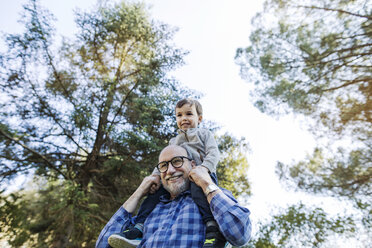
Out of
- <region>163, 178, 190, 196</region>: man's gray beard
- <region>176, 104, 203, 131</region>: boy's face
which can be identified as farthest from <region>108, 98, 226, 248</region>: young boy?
<region>163, 178, 190, 196</region>: man's gray beard

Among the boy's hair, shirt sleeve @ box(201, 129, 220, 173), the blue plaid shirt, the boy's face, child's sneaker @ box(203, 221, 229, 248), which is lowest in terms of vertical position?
child's sneaker @ box(203, 221, 229, 248)

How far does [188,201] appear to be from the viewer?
2.03 meters

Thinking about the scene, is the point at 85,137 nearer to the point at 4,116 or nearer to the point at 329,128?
the point at 4,116

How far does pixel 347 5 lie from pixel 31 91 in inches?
384

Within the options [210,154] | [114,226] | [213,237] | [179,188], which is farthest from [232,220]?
[114,226]

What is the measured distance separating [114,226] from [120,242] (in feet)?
0.96

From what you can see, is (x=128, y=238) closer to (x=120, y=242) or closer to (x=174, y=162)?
(x=120, y=242)

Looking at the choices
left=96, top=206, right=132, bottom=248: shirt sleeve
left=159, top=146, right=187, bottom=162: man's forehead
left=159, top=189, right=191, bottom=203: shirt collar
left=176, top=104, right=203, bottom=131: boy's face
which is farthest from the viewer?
left=176, top=104, right=203, bottom=131: boy's face

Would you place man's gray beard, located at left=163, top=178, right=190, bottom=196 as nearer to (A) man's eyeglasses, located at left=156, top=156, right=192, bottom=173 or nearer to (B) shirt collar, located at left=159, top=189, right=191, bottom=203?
(B) shirt collar, located at left=159, top=189, right=191, bottom=203

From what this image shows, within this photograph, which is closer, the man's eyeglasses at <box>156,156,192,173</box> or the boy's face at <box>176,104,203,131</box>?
the man's eyeglasses at <box>156,156,192,173</box>

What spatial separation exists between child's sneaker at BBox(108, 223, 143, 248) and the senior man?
0.19ft

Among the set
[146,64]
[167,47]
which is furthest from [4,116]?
[167,47]

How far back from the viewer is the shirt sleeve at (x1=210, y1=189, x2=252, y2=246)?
1.58 m

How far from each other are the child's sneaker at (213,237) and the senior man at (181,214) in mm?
66
